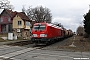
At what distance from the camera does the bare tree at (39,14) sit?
285ft

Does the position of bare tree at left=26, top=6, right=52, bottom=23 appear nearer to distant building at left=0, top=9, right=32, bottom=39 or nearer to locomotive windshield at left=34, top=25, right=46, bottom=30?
distant building at left=0, top=9, right=32, bottom=39

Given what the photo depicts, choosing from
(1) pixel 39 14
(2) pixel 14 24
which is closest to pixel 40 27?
(2) pixel 14 24

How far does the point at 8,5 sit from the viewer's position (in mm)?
56531

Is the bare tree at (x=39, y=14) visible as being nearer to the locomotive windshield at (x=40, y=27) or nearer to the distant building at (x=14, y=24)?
the distant building at (x=14, y=24)

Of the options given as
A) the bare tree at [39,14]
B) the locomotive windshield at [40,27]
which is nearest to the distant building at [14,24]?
the bare tree at [39,14]

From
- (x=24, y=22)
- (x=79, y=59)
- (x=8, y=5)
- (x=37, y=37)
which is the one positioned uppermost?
(x=8, y=5)

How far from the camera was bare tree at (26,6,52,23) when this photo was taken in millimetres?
86756

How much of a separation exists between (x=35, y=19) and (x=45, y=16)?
6.06 metres

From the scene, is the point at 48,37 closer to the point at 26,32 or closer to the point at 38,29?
→ the point at 38,29

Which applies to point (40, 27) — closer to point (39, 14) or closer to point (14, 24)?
point (14, 24)

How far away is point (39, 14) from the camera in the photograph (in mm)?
88062

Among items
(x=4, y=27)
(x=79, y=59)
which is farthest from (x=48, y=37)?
(x=4, y=27)

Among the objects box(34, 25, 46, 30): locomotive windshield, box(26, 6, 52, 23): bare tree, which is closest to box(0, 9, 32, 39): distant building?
box(26, 6, 52, 23): bare tree

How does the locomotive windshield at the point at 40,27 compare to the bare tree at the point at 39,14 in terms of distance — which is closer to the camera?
the locomotive windshield at the point at 40,27
